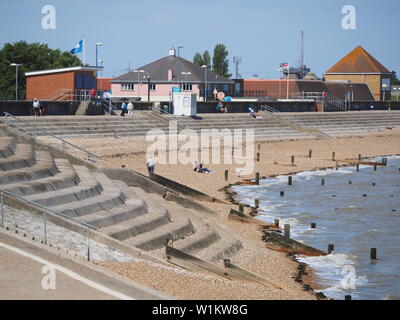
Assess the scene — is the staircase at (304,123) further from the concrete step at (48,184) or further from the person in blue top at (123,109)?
the concrete step at (48,184)

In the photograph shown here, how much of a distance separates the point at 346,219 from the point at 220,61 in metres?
106

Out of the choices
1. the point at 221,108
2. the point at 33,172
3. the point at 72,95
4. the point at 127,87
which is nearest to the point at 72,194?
the point at 33,172

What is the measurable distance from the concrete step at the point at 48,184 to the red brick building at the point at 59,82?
1139 inches

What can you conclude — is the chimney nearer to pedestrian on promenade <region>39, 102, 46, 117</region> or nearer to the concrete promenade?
pedestrian on promenade <region>39, 102, 46, 117</region>

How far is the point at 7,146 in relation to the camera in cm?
2794

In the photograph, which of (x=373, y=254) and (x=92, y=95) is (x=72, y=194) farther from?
(x=92, y=95)

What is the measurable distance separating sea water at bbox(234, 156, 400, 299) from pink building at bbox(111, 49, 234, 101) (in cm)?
3768

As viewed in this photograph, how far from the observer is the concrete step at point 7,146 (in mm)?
26781

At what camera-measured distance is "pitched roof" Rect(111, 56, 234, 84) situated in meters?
89.0

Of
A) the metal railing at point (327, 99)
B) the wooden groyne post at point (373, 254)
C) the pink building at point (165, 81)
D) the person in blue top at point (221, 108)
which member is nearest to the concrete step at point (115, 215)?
the wooden groyne post at point (373, 254)

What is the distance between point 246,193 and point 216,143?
15.5 meters

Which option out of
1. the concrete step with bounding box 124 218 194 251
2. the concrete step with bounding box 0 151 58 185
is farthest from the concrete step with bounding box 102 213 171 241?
the concrete step with bounding box 0 151 58 185

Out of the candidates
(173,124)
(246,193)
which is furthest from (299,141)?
(246,193)
